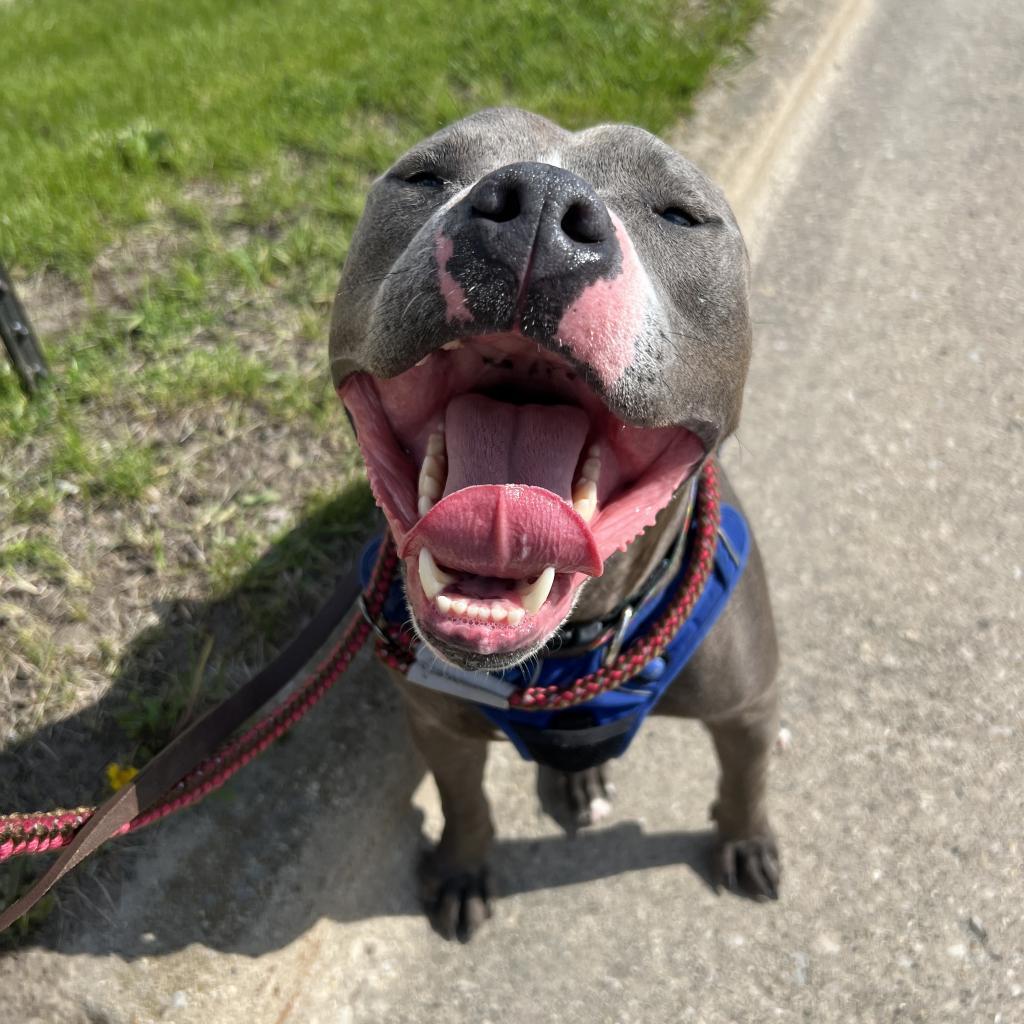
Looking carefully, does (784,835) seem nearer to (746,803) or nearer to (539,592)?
(746,803)

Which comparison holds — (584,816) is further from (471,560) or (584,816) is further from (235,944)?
(471,560)

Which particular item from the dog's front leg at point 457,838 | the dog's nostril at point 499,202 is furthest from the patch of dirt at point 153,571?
the dog's nostril at point 499,202

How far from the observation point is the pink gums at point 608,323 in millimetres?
1470

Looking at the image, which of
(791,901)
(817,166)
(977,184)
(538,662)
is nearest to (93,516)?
(538,662)

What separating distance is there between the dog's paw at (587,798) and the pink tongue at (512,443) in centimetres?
114

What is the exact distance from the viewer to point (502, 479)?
5.67 feet

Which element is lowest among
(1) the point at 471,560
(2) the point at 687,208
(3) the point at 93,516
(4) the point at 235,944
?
(4) the point at 235,944

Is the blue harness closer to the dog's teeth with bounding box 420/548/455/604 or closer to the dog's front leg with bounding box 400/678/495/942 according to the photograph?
the dog's front leg with bounding box 400/678/495/942

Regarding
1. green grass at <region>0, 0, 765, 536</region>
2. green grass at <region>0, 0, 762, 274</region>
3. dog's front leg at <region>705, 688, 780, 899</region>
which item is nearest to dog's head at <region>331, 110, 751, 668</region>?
dog's front leg at <region>705, 688, 780, 899</region>

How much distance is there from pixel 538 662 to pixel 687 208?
889 millimetres

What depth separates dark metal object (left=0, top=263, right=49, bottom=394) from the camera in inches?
109

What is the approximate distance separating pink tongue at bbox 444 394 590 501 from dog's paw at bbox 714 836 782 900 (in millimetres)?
1228

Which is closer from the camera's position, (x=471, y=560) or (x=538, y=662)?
(x=471, y=560)

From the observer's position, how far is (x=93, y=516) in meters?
2.75
